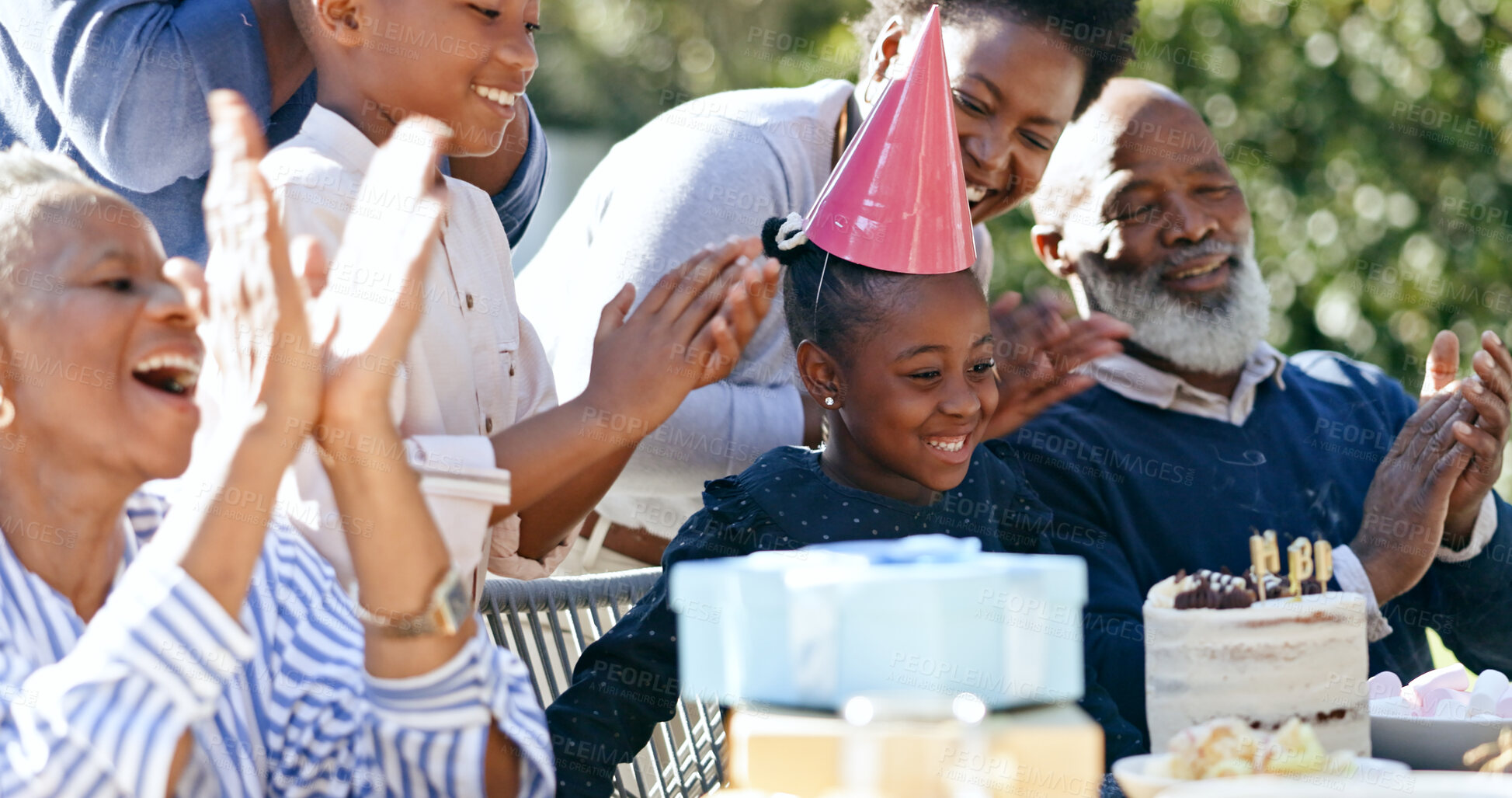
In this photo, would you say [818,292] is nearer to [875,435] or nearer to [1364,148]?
[875,435]

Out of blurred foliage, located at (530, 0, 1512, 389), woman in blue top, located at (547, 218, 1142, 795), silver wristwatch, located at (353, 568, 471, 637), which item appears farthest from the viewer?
blurred foliage, located at (530, 0, 1512, 389)

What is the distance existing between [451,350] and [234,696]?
52cm

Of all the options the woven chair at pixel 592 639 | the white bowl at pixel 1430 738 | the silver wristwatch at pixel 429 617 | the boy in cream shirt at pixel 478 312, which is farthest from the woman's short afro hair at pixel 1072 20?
the silver wristwatch at pixel 429 617

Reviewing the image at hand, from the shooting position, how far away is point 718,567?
1.17m

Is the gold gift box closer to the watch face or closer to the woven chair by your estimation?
the watch face

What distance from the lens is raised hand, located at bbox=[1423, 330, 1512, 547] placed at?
245 centimetres

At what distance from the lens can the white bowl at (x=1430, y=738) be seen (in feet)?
5.49

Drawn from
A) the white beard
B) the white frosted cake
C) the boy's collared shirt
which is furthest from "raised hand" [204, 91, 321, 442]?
the white beard

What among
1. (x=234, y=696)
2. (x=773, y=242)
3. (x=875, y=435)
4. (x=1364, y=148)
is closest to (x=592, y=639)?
(x=875, y=435)

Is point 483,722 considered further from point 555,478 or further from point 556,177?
point 556,177

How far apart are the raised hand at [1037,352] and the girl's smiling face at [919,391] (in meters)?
0.08

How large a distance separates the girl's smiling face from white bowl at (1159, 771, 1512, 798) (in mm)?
960

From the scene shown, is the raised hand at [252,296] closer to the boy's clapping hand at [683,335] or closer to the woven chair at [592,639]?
the boy's clapping hand at [683,335]

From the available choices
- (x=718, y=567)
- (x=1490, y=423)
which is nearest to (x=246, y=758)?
(x=718, y=567)
